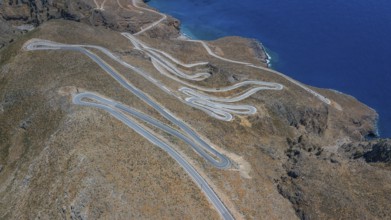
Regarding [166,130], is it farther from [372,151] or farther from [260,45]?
[260,45]

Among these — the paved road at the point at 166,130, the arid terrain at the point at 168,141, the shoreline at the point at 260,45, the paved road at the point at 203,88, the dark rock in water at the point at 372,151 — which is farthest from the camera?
the shoreline at the point at 260,45

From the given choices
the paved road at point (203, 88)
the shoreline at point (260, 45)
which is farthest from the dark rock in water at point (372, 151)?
the shoreline at point (260, 45)

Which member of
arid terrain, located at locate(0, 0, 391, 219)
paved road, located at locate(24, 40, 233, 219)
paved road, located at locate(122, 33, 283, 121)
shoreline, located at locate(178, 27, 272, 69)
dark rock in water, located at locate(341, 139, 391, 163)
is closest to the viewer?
arid terrain, located at locate(0, 0, 391, 219)

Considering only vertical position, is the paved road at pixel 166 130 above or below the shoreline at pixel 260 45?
below

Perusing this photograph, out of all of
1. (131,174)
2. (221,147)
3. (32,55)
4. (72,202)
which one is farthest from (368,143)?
(32,55)

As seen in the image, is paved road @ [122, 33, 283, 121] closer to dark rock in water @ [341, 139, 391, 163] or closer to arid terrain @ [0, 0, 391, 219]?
arid terrain @ [0, 0, 391, 219]

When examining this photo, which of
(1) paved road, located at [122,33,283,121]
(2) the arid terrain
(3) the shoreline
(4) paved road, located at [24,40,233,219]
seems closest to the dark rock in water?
(2) the arid terrain

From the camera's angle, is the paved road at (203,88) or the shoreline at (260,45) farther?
the shoreline at (260,45)

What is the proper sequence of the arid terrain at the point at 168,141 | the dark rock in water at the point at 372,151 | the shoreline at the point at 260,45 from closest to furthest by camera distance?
1. the arid terrain at the point at 168,141
2. the dark rock in water at the point at 372,151
3. the shoreline at the point at 260,45

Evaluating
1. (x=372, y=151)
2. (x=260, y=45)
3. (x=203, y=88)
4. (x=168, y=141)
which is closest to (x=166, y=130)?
(x=168, y=141)

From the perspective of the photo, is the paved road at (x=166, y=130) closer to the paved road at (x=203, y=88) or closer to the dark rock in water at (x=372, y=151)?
the paved road at (x=203, y=88)
